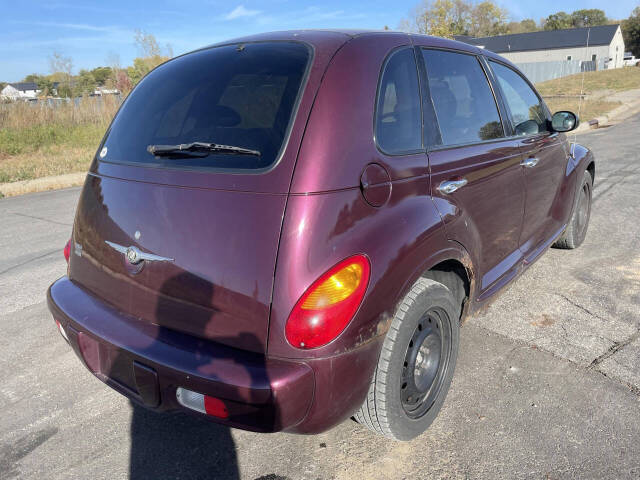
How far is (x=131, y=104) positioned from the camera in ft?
8.79

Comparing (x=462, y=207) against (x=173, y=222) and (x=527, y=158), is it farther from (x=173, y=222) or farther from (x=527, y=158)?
(x=173, y=222)

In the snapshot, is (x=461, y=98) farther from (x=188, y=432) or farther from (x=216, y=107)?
(x=188, y=432)

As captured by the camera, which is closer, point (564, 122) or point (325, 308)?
point (325, 308)

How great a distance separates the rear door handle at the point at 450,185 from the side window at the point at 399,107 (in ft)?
0.71

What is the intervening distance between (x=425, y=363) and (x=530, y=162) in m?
1.71

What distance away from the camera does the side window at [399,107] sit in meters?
2.19

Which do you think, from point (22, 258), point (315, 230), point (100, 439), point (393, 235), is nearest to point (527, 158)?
point (393, 235)

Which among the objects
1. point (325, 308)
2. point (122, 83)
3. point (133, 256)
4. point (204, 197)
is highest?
point (122, 83)

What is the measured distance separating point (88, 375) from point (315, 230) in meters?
2.03

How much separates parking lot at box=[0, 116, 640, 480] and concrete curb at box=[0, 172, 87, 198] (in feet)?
20.9

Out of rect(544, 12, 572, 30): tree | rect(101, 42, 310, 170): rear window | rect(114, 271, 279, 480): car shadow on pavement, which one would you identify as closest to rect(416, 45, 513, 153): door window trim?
rect(101, 42, 310, 170): rear window

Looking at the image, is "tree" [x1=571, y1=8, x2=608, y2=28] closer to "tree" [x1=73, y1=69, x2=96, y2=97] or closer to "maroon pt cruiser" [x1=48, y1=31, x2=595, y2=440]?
"tree" [x1=73, y1=69, x2=96, y2=97]

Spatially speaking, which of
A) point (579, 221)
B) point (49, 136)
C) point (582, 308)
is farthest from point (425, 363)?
point (49, 136)

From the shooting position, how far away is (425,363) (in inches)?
94.3
